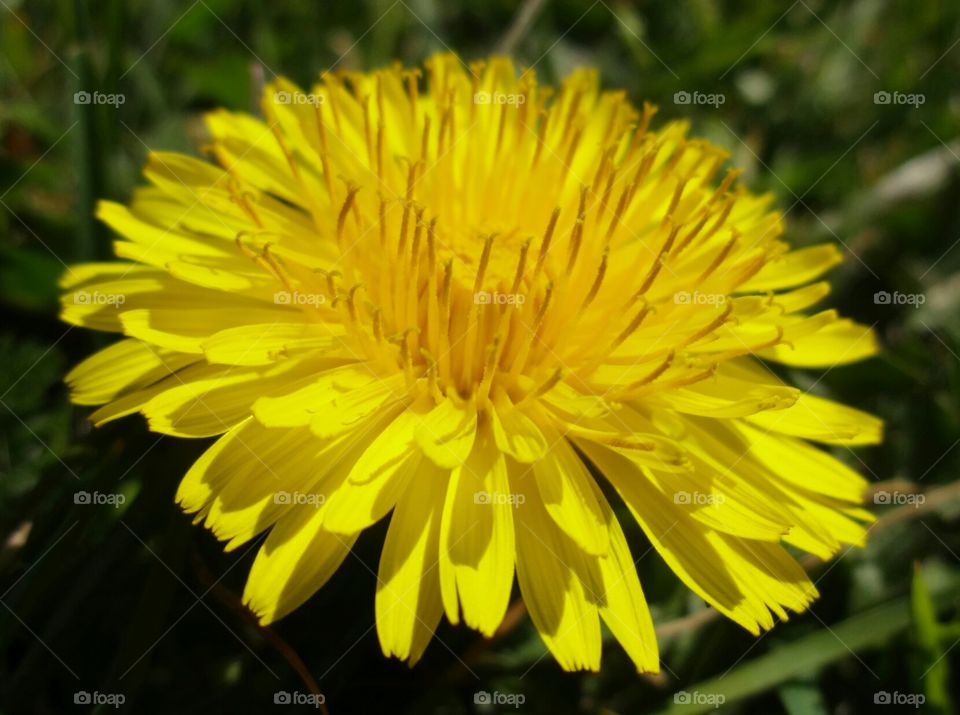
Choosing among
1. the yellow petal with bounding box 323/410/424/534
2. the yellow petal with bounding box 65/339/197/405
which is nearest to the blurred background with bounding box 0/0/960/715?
the yellow petal with bounding box 65/339/197/405

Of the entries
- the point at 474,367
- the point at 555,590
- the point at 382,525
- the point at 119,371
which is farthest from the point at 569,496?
the point at 119,371

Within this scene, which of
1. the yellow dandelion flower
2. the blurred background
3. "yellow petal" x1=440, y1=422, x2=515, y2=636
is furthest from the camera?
the blurred background

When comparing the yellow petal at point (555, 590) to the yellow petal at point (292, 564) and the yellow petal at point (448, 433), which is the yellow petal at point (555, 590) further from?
the yellow petal at point (292, 564)

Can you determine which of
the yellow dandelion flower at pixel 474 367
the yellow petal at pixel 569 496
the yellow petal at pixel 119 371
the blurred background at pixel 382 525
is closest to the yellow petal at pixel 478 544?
the yellow dandelion flower at pixel 474 367

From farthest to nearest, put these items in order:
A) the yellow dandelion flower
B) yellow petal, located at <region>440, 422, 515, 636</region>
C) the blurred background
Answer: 1. the blurred background
2. the yellow dandelion flower
3. yellow petal, located at <region>440, 422, 515, 636</region>

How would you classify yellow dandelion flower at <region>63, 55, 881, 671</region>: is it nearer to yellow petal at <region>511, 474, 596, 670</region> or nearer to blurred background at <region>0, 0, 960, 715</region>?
yellow petal at <region>511, 474, 596, 670</region>

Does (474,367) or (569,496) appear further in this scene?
(474,367)

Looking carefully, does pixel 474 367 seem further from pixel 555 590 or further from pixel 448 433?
pixel 555 590
